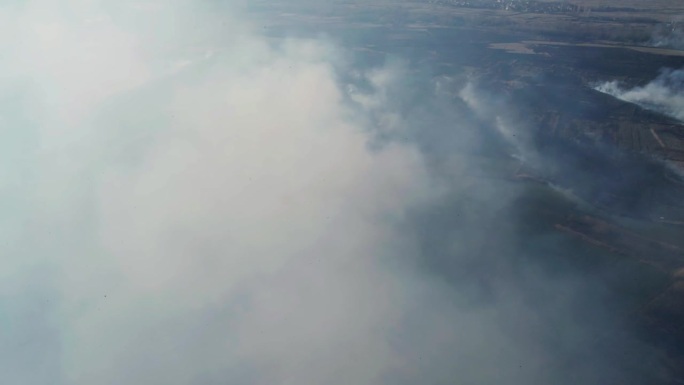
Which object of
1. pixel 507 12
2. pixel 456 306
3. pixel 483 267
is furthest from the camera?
pixel 507 12

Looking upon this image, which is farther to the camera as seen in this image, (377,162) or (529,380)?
(377,162)

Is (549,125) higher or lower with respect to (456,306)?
higher

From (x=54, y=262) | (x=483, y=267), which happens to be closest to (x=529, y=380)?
(x=483, y=267)

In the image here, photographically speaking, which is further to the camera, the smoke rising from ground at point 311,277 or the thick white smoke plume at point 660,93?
the thick white smoke plume at point 660,93

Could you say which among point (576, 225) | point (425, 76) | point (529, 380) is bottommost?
point (529, 380)

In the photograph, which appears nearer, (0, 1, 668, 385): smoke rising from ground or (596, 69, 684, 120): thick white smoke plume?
(0, 1, 668, 385): smoke rising from ground

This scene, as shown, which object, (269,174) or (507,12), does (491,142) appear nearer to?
(269,174)

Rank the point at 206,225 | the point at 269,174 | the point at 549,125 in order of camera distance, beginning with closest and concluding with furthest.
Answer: the point at 206,225, the point at 269,174, the point at 549,125

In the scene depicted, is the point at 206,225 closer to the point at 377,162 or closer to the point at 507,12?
the point at 377,162
